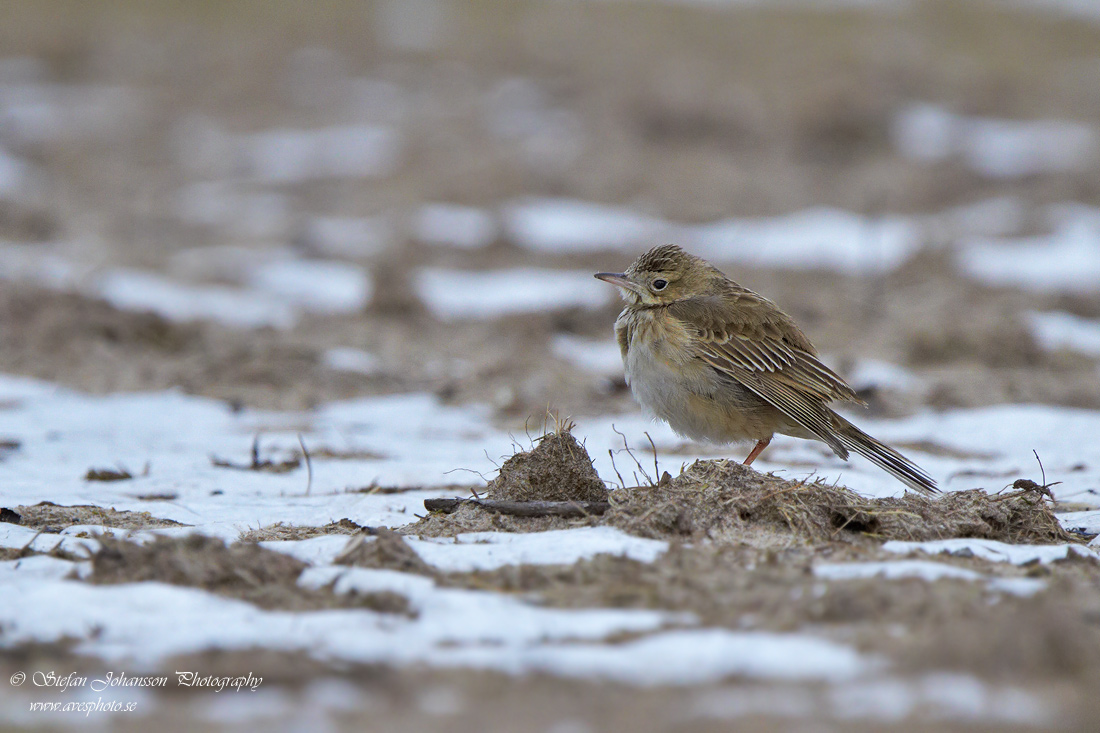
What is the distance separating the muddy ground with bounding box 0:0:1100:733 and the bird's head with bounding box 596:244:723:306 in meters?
1.85

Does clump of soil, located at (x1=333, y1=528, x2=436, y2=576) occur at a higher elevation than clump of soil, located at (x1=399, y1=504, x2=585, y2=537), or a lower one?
lower

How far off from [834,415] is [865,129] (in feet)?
46.4

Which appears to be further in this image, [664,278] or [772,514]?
[664,278]

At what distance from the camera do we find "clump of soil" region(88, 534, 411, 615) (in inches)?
161

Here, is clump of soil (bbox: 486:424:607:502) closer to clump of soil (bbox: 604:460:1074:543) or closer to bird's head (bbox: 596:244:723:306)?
clump of soil (bbox: 604:460:1074:543)

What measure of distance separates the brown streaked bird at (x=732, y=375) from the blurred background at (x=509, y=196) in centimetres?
227

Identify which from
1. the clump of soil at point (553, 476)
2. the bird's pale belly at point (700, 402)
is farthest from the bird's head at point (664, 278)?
the clump of soil at point (553, 476)

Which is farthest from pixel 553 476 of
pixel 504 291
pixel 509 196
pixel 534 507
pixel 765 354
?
pixel 509 196

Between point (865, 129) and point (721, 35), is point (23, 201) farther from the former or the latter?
point (721, 35)

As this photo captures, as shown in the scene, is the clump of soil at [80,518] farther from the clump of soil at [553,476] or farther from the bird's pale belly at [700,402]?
the bird's pale belly at [700,402]

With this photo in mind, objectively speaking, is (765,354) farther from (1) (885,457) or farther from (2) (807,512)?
(2) (807,512)

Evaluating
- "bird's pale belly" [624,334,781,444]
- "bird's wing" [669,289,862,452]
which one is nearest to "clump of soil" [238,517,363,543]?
"bird's pale belly" [624,334,781,444]

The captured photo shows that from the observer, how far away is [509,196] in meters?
16.5

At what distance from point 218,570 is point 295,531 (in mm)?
1098
